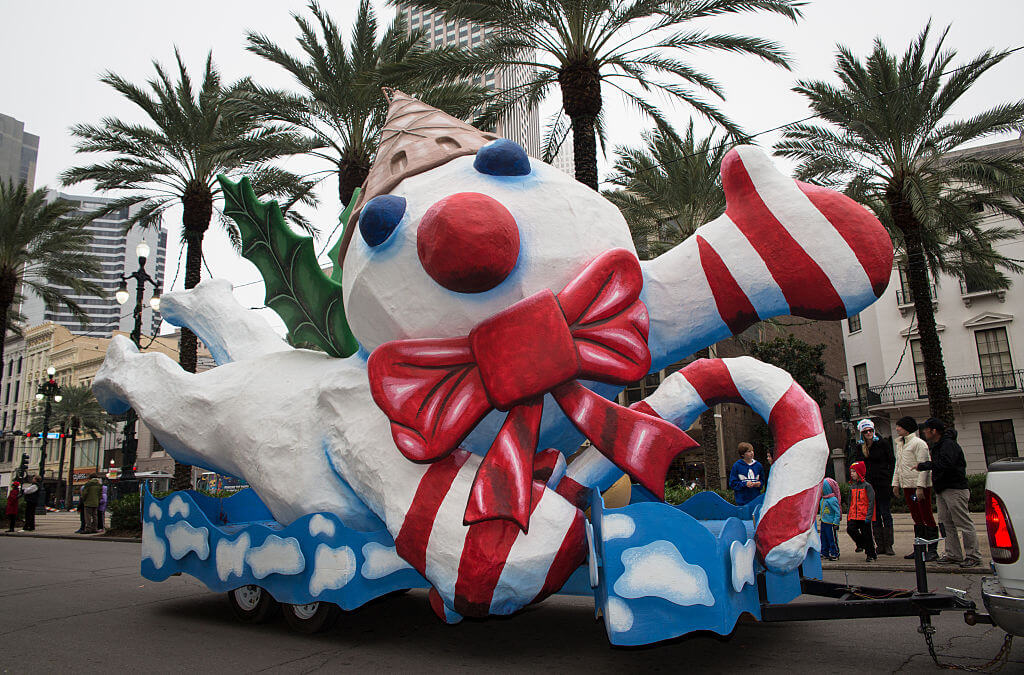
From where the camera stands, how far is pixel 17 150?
108m

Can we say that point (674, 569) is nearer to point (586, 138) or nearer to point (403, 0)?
point (586, 138)

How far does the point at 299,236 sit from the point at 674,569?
3972 mm

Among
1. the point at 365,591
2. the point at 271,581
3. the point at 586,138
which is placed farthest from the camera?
the point at 586,138

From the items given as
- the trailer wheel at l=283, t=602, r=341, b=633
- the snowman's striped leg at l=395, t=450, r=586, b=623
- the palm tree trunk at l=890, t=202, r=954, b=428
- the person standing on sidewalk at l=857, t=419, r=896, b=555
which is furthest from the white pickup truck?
the palm tree trunk at l=890, t=202, r=954, b=428

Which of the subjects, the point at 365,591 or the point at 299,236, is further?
the point at 299,236

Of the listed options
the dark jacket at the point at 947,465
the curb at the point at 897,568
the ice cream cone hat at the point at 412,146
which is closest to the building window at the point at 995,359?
the curb at the point at 897,568

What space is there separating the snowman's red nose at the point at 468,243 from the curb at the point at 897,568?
15.6 feet

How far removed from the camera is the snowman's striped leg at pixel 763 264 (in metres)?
4.37

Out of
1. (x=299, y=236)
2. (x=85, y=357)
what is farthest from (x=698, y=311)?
(x=85, y=357)

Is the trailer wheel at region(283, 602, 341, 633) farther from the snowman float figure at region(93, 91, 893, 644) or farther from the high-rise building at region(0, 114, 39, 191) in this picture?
the high-rise building at region(0, 114, 39, 191)

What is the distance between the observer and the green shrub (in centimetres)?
1606

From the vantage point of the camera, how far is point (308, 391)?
5.36m

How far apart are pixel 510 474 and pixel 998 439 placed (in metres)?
25.0

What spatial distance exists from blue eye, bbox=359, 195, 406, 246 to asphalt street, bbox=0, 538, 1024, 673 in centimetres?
275
